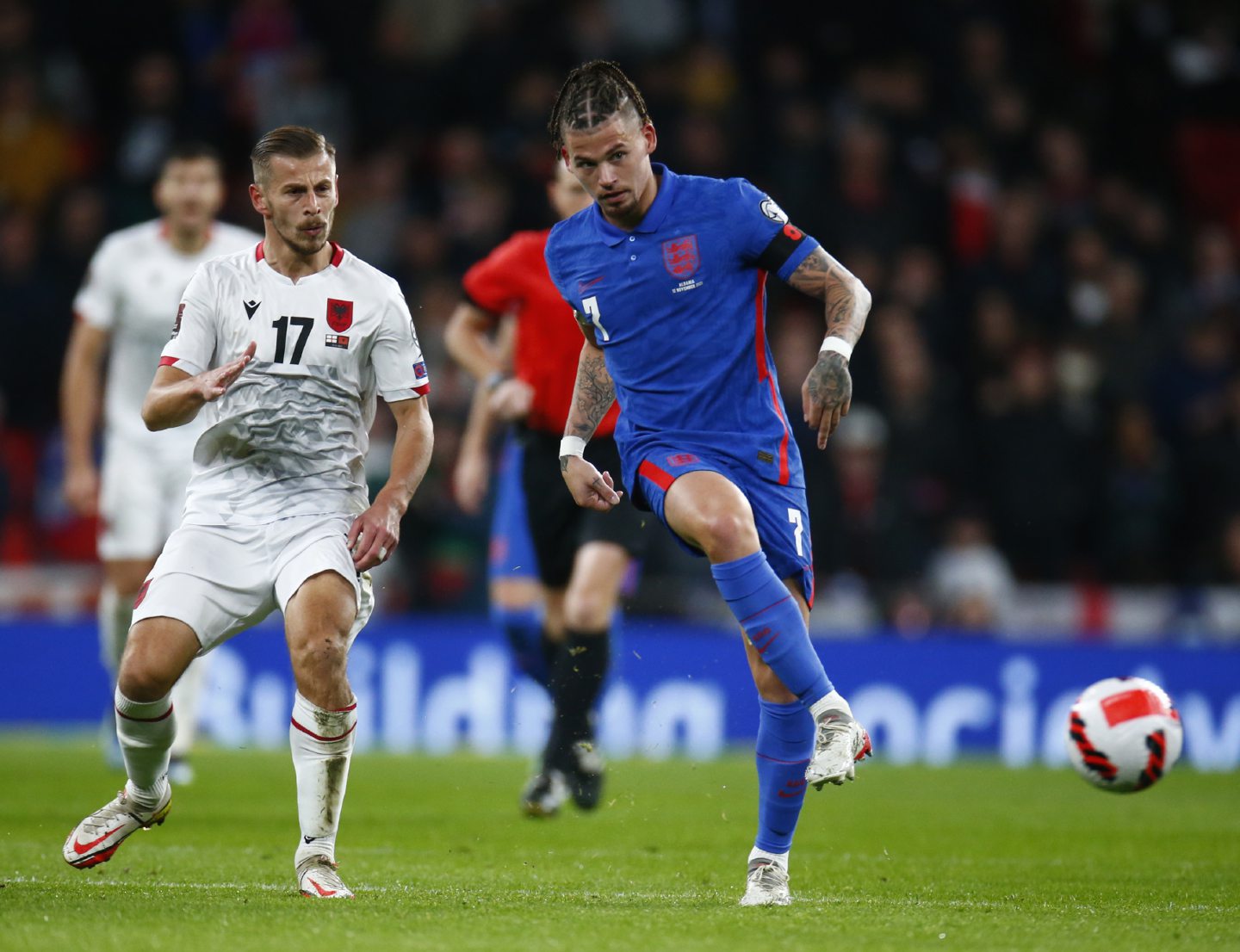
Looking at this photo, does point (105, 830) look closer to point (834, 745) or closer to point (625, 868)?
point (625, 868)

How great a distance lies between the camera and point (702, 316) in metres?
5.50

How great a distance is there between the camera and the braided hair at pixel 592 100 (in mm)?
5406

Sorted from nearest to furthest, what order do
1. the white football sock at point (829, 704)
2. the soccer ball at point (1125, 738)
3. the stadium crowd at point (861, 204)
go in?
the white football sock at point (829, 704), the soccer ball at point (1125, 738), the stadium crowd at point (861, 204)

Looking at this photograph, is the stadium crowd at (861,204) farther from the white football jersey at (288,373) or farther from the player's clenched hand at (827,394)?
the player's clenched hand at (827,394)

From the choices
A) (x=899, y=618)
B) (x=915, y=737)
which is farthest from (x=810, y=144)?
(x=915, y=737)

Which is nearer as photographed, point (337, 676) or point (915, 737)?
point (337, 676)

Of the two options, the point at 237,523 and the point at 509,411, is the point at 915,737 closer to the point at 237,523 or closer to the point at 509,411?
the point at 509,411

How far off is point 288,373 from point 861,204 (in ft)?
32.1

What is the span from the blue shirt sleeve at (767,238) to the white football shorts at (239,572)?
4.82 ft

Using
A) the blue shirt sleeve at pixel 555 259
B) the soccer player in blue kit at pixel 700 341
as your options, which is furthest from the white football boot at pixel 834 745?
the blue shirt sleeve at pixel 555 259

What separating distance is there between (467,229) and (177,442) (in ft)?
19.4

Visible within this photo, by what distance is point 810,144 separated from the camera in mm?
14711

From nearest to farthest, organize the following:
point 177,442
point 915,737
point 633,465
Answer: point 633,465 < point 177,442 < point 915,737

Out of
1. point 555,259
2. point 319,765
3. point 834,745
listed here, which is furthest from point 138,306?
point 834,745
